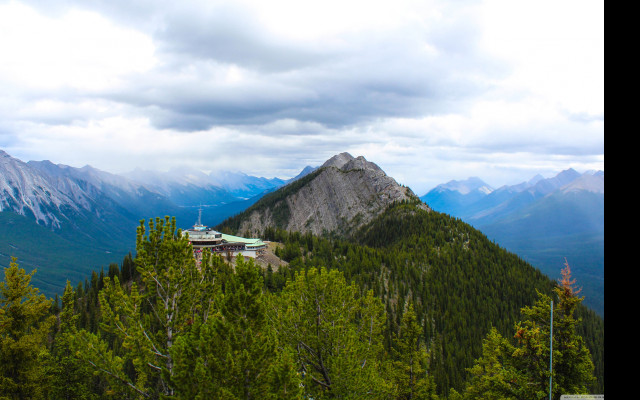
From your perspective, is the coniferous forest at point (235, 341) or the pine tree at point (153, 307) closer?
the coniferous forest at point (235, 341)

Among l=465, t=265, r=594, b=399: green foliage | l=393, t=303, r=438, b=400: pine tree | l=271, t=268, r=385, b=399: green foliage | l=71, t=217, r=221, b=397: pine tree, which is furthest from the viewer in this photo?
l=393, t=303, r=438, b=400: pine tree

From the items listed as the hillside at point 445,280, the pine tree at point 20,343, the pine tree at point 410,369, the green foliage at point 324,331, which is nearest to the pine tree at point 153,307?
the green foliage at point 324,331

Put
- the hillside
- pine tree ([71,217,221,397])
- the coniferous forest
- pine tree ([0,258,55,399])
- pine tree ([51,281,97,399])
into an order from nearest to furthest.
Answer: the coniferous forest, pine tree ([71,217,221,397]), pine tree ([0,258,55,399]), pine tree ([51,281,97,399]), the hillside

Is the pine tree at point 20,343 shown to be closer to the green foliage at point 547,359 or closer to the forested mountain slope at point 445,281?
the green foliage at point 547,359

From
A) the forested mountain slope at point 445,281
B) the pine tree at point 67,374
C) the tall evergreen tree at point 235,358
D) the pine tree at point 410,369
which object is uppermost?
the tall evergreen tree at point 235,358

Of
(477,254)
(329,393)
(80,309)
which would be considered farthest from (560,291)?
(477,254)

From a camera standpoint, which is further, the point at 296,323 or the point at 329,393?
the point at 296,323

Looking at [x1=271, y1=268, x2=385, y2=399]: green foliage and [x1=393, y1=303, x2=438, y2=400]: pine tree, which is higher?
[x1=271, y1=268, x2=385, y2=399]: green foliage

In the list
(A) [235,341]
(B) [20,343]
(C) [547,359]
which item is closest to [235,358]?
(A) [235,341]

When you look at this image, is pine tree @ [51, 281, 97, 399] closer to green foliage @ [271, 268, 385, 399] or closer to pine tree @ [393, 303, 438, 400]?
green foliage @ [271, 268, 385, 399]

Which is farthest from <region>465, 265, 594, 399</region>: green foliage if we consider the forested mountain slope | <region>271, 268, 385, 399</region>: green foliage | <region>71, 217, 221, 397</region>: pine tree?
the forested mountain slope
